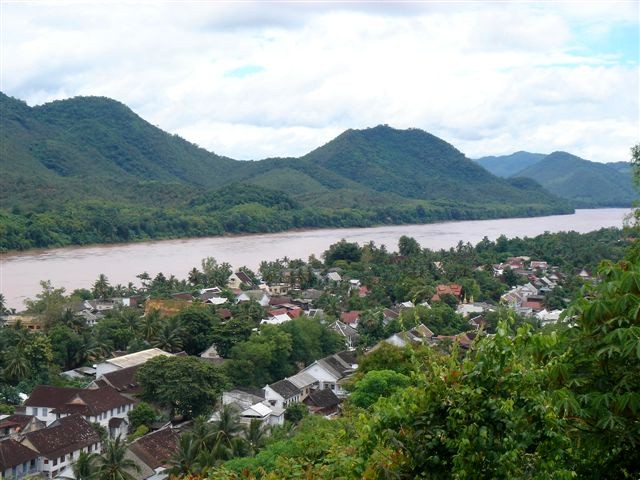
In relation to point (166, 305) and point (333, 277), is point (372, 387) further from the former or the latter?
point (333, 277)

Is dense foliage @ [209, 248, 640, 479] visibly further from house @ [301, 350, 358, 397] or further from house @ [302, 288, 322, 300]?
house @ [302, 288, 322, 300]

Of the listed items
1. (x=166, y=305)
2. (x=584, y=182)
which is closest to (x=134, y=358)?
(x=166, y=305)

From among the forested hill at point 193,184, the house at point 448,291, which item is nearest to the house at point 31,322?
the house at point 448,291

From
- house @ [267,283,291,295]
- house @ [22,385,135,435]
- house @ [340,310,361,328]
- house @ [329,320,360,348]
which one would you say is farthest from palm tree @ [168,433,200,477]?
house @ [267,283,291,295]

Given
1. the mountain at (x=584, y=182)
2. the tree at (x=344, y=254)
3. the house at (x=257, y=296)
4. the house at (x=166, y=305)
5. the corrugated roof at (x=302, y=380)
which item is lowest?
the corrugated roof at (x=302, y=380)

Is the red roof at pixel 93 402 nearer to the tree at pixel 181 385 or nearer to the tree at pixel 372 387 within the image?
the tree at pixel 181 385

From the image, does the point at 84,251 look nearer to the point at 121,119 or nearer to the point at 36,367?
the point at 36,367

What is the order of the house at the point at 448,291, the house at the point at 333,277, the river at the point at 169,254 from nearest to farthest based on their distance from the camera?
1. the house at the point at 448,291
2. the river at the point at 169,254
3. the house at the point at 333,277
